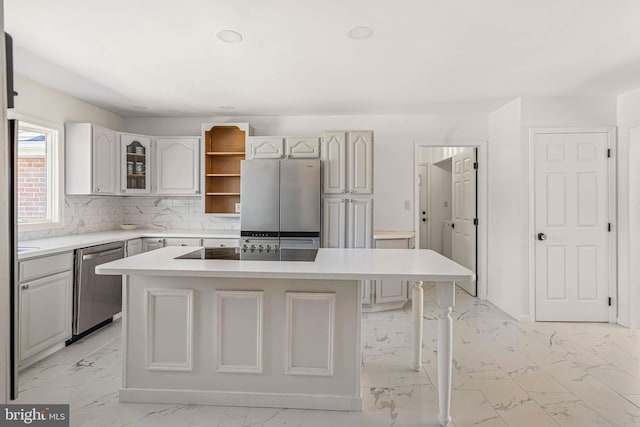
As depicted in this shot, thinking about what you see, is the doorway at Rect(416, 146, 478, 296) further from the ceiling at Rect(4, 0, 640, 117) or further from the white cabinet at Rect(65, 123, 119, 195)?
Result: the white cabinet at Rect(65, 123, 119, 195)

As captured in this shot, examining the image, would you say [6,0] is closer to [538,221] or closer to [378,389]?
[378,389]

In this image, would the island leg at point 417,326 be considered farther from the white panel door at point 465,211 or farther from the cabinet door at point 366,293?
the white panel door at point 465,211

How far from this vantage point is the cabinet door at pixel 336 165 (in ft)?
13.1

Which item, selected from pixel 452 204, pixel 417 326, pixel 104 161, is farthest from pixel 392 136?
pixel 104 161

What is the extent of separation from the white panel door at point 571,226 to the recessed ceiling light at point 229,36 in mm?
3106

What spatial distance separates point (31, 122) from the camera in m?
3.25

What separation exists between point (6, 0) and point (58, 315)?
7.44 ft

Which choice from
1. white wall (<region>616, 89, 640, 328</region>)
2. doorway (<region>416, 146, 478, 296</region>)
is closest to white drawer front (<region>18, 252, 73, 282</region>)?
doorway (<region>416, 146, 478, 296</region>)

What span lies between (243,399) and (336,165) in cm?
262

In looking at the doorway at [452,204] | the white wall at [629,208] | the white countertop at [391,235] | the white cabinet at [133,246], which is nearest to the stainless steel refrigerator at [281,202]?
the white countertop at [391,235]

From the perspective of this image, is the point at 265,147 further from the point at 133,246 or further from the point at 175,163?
the point at 133,246

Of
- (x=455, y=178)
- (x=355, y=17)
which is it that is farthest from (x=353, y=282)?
(x=455, y=178)

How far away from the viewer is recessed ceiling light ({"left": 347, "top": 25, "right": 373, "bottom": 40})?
2.27 metres

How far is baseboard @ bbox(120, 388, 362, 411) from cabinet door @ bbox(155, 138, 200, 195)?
2699 millimetres
